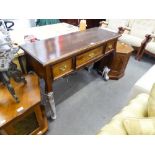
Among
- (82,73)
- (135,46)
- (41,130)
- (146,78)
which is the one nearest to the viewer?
(41,130)

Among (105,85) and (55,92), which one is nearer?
(55,92)

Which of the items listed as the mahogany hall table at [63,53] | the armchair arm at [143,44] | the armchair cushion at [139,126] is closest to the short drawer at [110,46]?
the mahogany hall table at [63,53]

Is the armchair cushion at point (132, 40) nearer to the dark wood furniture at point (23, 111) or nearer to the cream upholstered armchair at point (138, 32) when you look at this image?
the cream upholstered armchair at point (138, 32)

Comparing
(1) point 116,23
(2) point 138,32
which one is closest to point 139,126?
(2) point 138,32

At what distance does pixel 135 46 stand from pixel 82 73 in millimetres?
1284

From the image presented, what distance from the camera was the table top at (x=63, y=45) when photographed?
46.1 inches

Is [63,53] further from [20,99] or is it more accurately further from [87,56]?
[20,99]

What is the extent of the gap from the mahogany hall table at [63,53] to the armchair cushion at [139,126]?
0.69 meters
